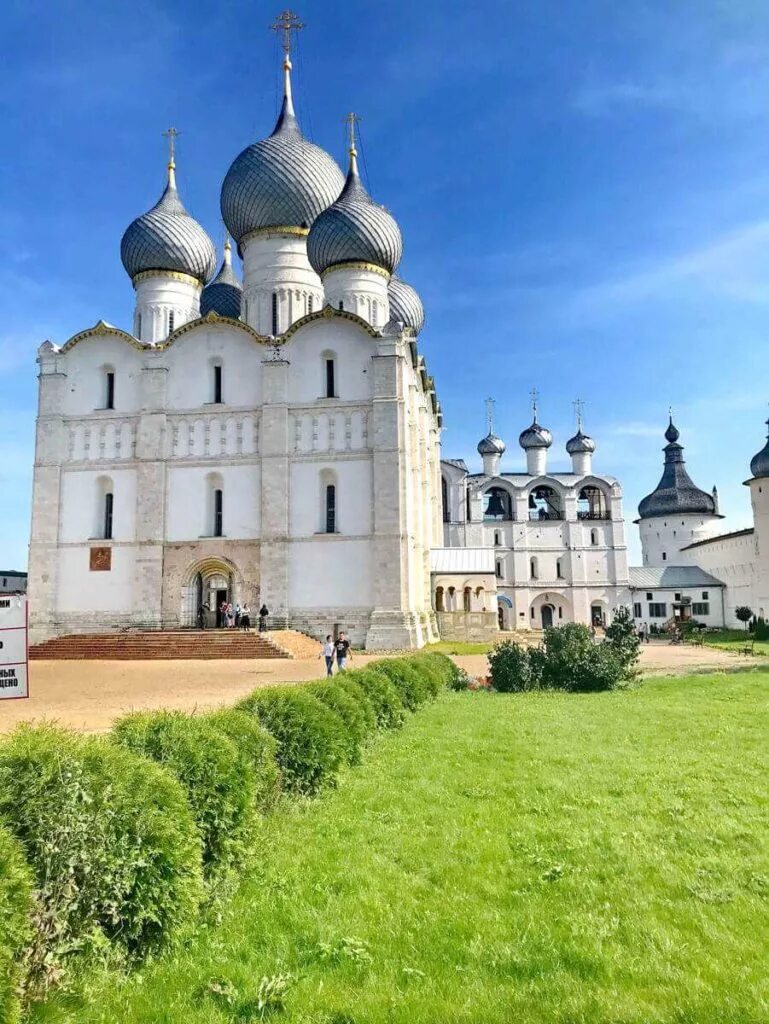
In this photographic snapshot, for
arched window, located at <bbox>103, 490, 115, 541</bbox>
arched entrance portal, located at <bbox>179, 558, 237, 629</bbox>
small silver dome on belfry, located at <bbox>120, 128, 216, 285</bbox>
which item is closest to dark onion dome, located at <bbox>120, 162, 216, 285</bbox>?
small silver dome on belfry, located at <bbox>120, 128, 216, 285</bbox>

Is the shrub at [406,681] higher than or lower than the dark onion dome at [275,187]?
lower

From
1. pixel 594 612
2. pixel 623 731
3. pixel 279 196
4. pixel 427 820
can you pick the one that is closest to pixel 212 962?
pixel 427 820

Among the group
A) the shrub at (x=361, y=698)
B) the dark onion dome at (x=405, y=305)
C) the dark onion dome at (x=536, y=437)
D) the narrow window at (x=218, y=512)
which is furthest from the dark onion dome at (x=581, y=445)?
the shrub at (x=361, y=698)

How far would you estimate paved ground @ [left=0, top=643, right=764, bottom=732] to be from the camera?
477 inches

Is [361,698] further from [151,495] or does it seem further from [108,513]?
[108,513]

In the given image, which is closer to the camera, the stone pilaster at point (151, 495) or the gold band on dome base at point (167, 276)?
the stone pilaster at point (151, 495)

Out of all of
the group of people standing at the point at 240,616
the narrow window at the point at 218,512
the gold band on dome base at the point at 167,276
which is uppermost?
the gold band on dome base at the point at 167,276

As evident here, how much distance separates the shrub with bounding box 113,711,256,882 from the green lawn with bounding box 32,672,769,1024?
0.93 feet

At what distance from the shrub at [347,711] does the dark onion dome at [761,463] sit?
130 ft

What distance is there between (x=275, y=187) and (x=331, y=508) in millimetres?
13877

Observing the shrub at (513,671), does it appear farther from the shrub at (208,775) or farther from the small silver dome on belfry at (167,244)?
the small silver dome on belfry at (167,244)

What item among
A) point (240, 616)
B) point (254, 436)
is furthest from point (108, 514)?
point (240, 616)

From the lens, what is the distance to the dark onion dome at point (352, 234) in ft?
96.6

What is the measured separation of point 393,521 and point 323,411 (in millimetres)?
4865
